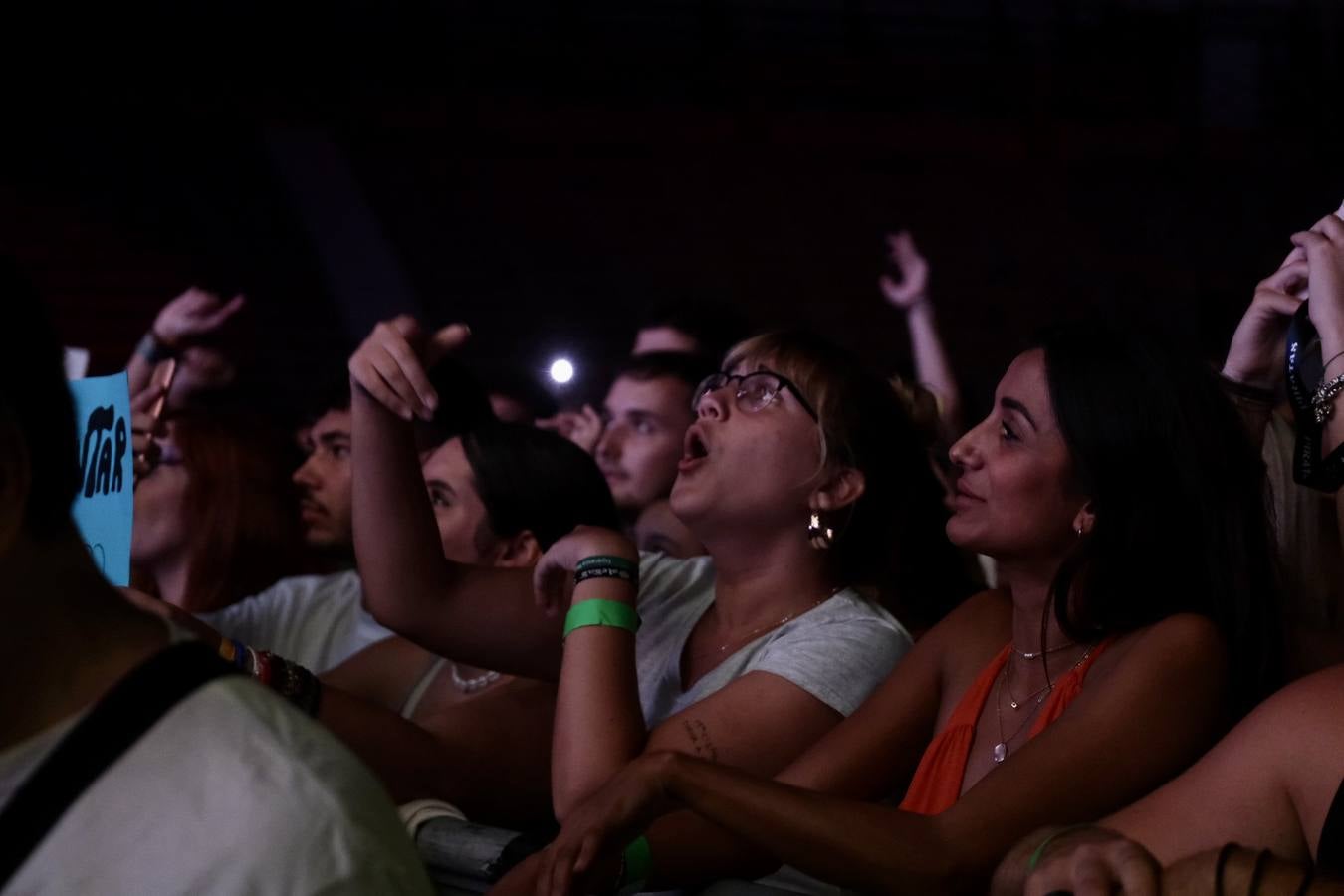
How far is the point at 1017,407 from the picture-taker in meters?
1.85

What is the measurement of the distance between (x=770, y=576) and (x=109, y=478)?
87 centimetres

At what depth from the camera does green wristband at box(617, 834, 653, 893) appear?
1.69m

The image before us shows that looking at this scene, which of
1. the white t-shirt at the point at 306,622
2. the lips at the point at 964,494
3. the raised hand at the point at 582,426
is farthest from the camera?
the raised hand at the point at 582,426

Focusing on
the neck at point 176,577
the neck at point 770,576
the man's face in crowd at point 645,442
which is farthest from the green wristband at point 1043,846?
the neck at point 176,577

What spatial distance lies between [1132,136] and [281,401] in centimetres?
362

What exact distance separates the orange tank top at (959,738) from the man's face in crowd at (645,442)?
149 centimetres

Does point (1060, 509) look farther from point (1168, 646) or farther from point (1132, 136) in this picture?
point (1132, 136)

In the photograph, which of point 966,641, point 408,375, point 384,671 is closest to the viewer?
point 966,641

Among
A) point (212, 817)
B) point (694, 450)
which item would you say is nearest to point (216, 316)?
point (694, 450)

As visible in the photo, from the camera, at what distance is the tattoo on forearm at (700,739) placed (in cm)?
189

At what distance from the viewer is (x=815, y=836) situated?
151cm

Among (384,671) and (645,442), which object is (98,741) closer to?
(384,671)

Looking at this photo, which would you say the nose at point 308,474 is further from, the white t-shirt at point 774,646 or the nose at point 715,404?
the nose at point 715,404

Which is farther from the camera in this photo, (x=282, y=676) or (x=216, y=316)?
(x=216, y=316)
